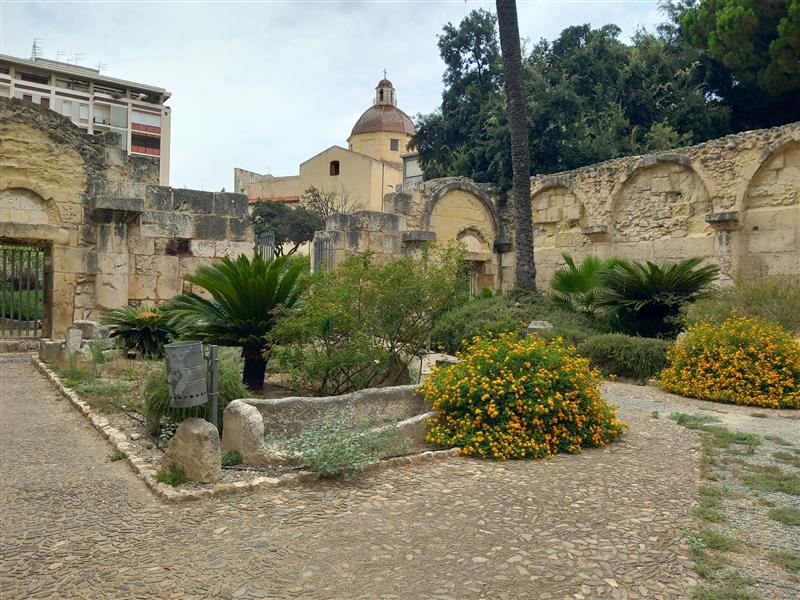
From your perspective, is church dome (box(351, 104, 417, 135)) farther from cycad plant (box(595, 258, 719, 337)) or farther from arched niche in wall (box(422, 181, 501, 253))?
cycad plant (box(595, 258, 719, 337))

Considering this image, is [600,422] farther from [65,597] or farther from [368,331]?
[65,597]

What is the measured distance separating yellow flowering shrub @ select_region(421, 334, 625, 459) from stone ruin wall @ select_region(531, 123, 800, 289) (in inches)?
338

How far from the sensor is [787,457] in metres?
5.12

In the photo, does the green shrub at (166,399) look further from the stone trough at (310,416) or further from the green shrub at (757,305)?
the green shrub at (757,305)

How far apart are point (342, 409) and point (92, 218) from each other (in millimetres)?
8303

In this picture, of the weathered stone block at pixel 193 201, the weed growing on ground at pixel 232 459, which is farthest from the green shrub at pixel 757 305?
the weathered stone block at pixel 193 201

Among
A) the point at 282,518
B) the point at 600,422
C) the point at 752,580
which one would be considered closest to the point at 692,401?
the point at 600,422

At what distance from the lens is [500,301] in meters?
13.1

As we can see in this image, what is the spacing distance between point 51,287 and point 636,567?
11.0 m

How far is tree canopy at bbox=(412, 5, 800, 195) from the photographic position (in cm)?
1861

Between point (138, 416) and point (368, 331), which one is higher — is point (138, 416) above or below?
below

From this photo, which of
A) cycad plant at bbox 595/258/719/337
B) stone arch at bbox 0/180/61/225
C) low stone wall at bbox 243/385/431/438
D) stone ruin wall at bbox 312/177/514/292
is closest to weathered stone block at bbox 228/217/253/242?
stone ruin wall at bbox 312/177/514/292

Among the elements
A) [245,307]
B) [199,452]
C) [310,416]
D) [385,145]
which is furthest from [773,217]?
[385,145]

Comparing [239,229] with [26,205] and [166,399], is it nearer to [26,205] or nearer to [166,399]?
[26,205]
